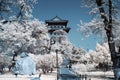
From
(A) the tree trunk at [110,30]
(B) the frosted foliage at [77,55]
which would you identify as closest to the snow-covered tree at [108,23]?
(A) the tree trunk at [110,30]

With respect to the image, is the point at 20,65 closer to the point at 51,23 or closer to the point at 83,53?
the point at 83,53

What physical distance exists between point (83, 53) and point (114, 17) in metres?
48.9

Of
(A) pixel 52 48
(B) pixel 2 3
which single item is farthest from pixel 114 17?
(A) pixel 52 48

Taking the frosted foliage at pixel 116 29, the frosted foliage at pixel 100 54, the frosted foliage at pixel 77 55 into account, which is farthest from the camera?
the frosted foliage at pixel 100 54

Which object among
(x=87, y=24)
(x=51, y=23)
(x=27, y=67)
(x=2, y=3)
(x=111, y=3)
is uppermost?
(x=51, y=23)

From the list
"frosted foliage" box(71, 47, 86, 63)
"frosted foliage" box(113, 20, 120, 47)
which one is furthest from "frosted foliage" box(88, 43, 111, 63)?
"frosted foliage" box(113, 20, 120, 47)

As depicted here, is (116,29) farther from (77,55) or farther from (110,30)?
(77,55)

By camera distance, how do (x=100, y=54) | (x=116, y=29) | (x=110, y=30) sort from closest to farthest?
(x=110, y=30)
(x=116, y=29)
(x=100, y=54)

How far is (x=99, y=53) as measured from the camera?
5603 centimetres

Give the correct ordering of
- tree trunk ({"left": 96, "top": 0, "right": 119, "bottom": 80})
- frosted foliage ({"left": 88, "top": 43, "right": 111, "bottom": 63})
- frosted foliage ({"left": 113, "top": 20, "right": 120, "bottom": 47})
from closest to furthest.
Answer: tree trunk ({"left": 96, "top": 0, "right": 119, "bottom": 80})
frosted foliage ({"left": 113, "top": 20, "right": 120, "bottom": 47})
frosted foliage ({"left": 88, "top": 43, "right": 111, "bottom": 63})

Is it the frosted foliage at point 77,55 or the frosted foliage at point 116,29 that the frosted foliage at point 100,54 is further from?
the frosted foliage at point 116,29

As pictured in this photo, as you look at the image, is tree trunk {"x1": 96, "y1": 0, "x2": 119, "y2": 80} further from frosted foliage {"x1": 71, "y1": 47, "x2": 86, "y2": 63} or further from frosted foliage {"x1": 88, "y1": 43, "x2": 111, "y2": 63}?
frosted foliage {"x1": 88, "y1": 43, "x2": 111, "y2": 63}

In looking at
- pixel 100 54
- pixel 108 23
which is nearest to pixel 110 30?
pixel 108 23

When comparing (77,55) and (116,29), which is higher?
(77,55)
